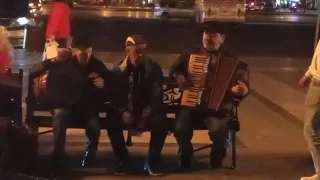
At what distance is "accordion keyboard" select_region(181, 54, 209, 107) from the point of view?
6884 millimetres

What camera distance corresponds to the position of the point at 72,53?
6754 mm

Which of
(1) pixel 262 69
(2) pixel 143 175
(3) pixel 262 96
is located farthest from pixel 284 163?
(1) pixel 262 69

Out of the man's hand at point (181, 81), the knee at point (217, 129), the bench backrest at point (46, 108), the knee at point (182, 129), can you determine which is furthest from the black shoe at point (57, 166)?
the knee at point (217, 129)

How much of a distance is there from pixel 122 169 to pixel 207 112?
104 cm

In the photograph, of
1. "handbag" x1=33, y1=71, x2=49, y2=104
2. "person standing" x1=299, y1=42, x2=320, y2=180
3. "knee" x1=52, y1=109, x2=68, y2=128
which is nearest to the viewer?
"person standing" x1=299, y1=42, x2=320, y2=180

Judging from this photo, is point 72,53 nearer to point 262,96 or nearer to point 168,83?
point 168,83

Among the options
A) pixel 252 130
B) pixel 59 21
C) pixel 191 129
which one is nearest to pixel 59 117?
pixel 191 129

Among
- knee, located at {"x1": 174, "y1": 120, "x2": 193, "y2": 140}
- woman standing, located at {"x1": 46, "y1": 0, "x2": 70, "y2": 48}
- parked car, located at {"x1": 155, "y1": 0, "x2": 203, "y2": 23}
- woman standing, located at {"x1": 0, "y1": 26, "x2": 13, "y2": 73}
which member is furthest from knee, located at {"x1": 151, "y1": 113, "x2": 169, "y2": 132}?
parked car, located at {"x1": 155, "y1": 0, "x2": 203, "y2": 23}

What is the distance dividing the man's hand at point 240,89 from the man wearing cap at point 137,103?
74 cm

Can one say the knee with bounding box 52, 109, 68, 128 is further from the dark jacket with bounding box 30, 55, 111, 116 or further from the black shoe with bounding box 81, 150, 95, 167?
the black shoe with bounding box 81, 150, 95, 167

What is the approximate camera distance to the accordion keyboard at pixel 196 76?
22.6 feet

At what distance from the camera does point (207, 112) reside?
7.00 m

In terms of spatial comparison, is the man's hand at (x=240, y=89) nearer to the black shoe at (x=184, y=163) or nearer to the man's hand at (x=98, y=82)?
the black shoe at (x=184, y=163)

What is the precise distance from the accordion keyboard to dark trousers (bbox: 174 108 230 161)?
139 mm
